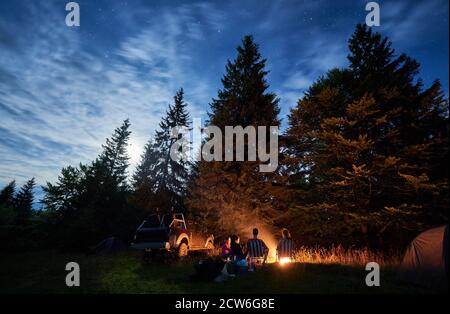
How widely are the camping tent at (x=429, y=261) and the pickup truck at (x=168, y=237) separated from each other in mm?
9232

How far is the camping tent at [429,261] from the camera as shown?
692 centimetres

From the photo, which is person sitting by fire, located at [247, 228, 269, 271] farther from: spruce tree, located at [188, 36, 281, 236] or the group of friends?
spruce tree, located at [188, 36, 281, 236]

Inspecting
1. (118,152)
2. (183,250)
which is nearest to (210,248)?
(183,250)

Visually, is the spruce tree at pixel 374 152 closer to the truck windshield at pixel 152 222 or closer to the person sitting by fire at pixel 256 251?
the person sitting by fire at pixel 256 251

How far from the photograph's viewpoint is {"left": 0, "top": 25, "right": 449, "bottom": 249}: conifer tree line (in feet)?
Result: 40.3

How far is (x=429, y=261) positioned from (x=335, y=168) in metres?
6.01

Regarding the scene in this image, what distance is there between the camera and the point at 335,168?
12922 mm

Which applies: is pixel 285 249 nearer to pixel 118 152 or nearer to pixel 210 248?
pixel 210 248

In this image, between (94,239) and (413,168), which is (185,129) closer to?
(94,239)

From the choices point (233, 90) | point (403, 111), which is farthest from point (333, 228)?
point (233, 90)

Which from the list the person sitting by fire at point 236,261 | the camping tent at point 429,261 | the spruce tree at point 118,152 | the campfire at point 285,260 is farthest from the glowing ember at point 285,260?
the spruce tree at point 118,152

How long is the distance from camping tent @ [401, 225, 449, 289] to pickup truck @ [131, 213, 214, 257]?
9232mm

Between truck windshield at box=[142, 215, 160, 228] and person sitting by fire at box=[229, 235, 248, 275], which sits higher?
truck windshield at box=[142, 215, 160, 228]

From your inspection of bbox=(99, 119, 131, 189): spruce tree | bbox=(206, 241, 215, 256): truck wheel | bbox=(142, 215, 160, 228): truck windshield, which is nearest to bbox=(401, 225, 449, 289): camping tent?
bbox=(206, 241, 215, 256): truck wheel
